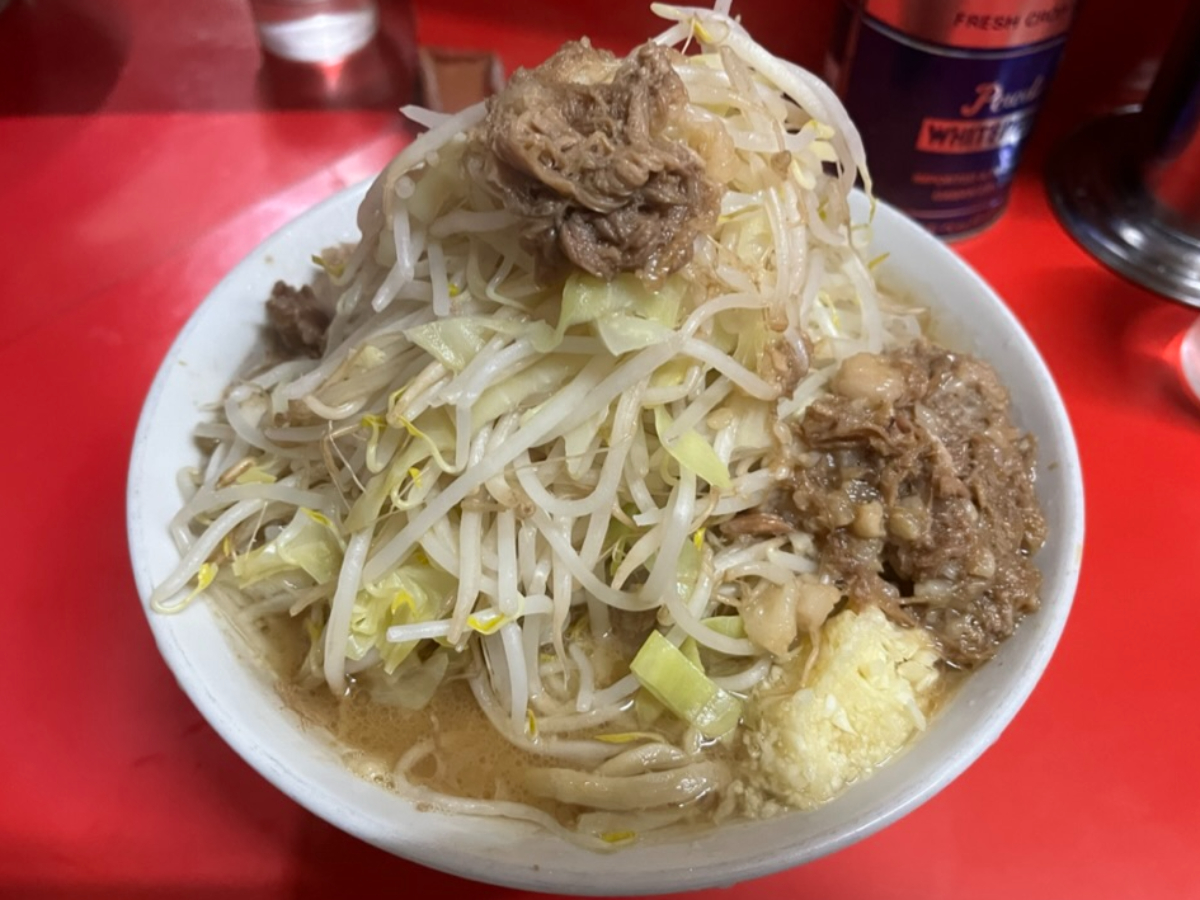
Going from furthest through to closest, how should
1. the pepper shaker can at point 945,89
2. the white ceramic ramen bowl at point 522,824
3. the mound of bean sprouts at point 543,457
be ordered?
the pepper shaker can at point 945,89 < the mound of bean sprouts at point 543,457 < the white ceramic ramen bowl at point 522,824

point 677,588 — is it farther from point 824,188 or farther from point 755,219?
point 824,188

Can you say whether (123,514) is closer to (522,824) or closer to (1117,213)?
(522,824)

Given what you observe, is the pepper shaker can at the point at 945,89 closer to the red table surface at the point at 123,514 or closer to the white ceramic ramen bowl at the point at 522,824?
the red table surface at the point at 123,514

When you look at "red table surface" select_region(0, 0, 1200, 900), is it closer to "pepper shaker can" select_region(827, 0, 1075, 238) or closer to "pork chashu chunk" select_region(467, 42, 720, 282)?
"pepper shaker can" select_region(827, 0, 1075, 238)

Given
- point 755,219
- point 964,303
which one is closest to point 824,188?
point 755,219

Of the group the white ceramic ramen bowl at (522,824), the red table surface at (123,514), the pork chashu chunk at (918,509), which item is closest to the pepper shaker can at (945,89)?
the red table surface at (123,514)

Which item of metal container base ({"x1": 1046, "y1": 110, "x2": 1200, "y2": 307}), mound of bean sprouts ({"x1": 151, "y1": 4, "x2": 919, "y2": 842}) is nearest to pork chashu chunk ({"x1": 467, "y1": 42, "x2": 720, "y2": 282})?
mound of bean sprouts ({"x1": 151, "y1": 4, "x2": 919, "y2": 842})

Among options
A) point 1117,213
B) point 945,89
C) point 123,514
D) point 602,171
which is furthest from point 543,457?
point 1117,213
